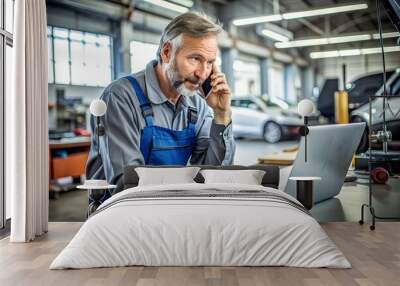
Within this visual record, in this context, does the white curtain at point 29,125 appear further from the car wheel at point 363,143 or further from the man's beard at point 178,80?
the car wheel at point 363,143

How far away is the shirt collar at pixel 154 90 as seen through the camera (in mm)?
5102

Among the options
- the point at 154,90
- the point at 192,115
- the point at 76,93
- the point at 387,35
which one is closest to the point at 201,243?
the point at 192,115

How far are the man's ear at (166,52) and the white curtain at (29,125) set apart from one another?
119 cm

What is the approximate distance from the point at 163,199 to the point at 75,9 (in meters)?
2.63

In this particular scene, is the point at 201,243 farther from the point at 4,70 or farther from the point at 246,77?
the point at 4,70

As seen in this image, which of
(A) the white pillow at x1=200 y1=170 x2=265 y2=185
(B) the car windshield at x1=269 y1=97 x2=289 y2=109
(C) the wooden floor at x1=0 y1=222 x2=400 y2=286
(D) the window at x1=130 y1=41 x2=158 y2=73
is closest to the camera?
(C) the wooden floor at x1=0 y1=222 x2=400 y2=286

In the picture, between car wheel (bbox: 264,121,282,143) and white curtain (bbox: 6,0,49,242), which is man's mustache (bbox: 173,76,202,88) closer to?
car wheel (bbox: 264,121,282,143)

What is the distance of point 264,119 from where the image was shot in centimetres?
539

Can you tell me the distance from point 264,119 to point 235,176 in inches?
36.5

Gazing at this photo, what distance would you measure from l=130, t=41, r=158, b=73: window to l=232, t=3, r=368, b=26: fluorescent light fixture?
95 cm

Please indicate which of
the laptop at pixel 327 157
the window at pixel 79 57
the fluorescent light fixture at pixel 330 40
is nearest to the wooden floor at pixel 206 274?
the laptop at pixel 327 157

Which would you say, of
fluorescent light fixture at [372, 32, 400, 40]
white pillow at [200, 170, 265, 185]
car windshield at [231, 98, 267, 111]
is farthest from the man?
fluorescent light fixture at [372, 32, 400, 40]

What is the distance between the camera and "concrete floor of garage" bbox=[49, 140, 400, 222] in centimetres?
520

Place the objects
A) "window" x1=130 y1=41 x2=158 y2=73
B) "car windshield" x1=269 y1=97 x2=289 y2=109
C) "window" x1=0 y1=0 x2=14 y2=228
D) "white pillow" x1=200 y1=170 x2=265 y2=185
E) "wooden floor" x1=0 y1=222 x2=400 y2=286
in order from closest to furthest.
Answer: "wooden floor" x1=0 y1=222 x2=400 y2=286, "white pillow" x1=200 y1=170 x2=265 y2=185, "window" x1=0 y1=0 x2=14 y2=228, "window" x1=130 y1=41 x2=158 y2=73, "car windshield" x1=269 y1=97 x2=289 y2=109
